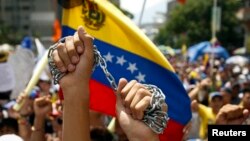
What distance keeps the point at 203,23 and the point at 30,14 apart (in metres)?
27.9

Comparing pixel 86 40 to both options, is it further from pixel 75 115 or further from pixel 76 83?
pixel 75 115

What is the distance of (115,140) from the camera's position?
452cm

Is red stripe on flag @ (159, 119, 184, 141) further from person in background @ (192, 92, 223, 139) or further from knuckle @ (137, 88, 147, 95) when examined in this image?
person in background @ (192, 92, 223, 139)

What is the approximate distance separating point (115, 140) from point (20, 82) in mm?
4448

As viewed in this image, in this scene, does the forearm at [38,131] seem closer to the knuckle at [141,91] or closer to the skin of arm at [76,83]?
the skin of arm at [76,83]

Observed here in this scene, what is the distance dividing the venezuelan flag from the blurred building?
7938 cm

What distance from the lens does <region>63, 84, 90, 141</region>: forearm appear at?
233cm

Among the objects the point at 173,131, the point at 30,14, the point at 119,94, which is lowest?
the point at 30,14

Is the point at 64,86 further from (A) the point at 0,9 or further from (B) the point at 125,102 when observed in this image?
(A) the point at 0,9

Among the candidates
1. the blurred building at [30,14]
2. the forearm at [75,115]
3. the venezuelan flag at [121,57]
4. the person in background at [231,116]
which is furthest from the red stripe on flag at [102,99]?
the blurred building at [30,14]

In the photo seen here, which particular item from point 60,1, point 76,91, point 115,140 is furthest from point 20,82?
point 76,91

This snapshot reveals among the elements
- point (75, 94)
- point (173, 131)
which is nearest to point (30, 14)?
point (173, 131)

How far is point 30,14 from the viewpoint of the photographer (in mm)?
87625

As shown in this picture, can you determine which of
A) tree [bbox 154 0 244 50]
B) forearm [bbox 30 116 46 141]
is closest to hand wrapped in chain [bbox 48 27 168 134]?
forearm [bbox 30 116 46 141]
